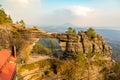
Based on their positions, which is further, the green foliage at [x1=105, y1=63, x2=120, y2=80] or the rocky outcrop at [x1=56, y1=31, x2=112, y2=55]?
the green foliage at [x1=105, y1=63, x2=120, y2=80]

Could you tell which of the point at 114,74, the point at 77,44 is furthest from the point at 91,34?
the point at 114,74

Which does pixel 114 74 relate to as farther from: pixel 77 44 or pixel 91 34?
pixel 77 44

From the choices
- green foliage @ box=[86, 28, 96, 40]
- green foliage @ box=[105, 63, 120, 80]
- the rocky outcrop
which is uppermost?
green foliage @ box=[86, 28, 96, 40]

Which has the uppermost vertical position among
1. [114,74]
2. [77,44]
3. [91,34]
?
[91,34]

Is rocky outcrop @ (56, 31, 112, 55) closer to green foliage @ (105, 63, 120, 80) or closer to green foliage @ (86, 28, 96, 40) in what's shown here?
green foliage @ (86, 28, 96, 40)

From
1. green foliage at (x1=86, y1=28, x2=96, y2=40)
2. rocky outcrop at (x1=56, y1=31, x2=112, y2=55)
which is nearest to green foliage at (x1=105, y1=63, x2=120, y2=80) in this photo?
rocky outcrop at (x1=56, y1=31, x2=112, y2=55)

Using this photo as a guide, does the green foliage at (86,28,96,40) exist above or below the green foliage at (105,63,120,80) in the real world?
above

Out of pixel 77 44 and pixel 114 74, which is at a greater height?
pixel 77 44

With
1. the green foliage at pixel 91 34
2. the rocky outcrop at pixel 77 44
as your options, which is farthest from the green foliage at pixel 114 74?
the green foliage at pixel 91 34

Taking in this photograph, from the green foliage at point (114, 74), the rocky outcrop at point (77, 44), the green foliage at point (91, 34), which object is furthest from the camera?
the green foliage at point (91, 34)

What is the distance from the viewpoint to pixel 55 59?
3007 inches

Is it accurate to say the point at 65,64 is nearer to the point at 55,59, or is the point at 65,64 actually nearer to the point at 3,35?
the point at 55,59

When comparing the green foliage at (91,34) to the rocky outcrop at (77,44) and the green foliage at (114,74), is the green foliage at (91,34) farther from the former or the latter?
the green foliage at (114,74)

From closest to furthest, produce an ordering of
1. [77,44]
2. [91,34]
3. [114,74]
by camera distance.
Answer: [77,44] → [91,34] → [114,74]
